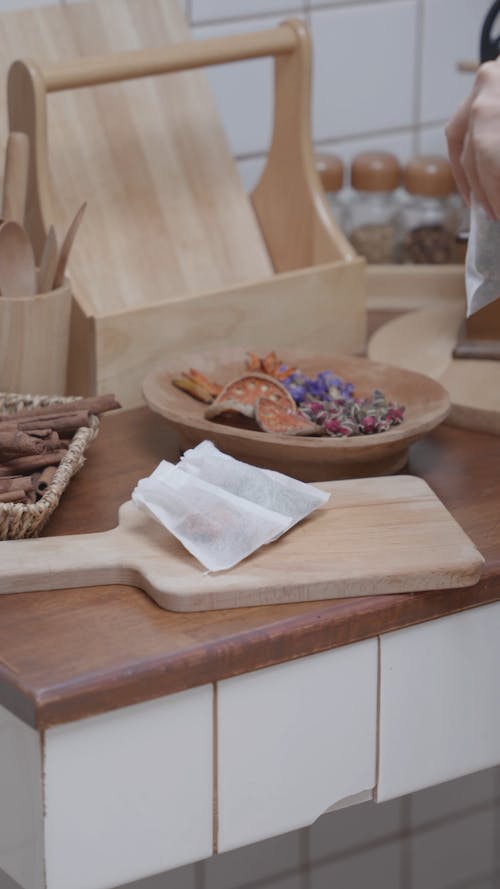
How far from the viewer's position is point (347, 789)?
3.06 ft

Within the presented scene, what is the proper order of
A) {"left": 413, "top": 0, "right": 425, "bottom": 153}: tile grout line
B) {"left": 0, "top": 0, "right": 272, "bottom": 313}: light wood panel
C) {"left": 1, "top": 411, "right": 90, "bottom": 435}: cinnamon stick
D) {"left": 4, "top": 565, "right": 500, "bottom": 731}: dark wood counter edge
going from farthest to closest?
{"left": 413, "top": 0, "right": 425, "bottom": 153}: tile grout line < {"left": 0, "top": 0, "right": 272, "bottom": 313}: light wood panel < {"left": 1, "top": 411, "right": 90, "bottom": 435}: cinnamon stick < {"left": 4, "top": 565, "right": 500, "bottom": 731}: dark wood counter edge

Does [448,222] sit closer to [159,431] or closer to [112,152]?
[112,152]

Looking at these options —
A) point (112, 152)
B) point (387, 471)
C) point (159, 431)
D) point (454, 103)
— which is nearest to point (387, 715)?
point (387, 471)

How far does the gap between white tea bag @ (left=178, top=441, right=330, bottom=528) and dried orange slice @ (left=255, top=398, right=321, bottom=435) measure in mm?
78

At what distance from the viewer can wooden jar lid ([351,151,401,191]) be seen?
158 centimetres

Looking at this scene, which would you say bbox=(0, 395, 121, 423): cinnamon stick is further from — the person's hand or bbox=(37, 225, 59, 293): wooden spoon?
the person's hand

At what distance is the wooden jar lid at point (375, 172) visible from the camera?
1.58 meters

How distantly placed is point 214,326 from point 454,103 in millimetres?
715

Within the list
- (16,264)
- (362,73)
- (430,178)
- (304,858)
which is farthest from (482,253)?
(304,858)

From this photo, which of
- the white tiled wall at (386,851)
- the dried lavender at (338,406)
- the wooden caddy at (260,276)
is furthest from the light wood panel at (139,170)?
the white tiled wall at (386,851)

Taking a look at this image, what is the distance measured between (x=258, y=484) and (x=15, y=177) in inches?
16.1

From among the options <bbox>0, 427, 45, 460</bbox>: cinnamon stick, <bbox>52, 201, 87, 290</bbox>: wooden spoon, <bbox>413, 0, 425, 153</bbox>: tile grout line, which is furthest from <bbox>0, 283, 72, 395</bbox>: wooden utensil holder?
<bbox>413, 0, 425, 153</bbox>: tile grout line

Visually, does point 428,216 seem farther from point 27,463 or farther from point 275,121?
point 27,463

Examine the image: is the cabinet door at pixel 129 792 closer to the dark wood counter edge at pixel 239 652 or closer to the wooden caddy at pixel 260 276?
the dark wood counter edge at pixel 239 652
